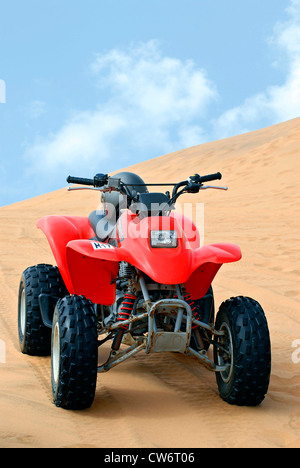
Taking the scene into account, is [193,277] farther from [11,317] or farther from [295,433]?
[11,317]

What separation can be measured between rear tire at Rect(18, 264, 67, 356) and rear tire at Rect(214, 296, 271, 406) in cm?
172

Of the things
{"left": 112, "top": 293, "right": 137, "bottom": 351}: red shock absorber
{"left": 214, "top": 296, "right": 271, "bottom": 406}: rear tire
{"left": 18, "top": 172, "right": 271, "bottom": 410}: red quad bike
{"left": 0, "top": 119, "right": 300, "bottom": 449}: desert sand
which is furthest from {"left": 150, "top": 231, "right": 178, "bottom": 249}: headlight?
{"left": 0, "top": 119, "right": 300, "bottom": 449}: desert sand

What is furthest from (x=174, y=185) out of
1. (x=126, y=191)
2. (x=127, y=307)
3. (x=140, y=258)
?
(x=127, y=307)

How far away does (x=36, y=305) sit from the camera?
17.2ft

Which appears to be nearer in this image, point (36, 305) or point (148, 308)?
point (148, 308)

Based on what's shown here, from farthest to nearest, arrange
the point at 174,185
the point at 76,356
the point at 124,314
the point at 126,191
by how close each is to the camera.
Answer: the point at 174,185
the point at 126,191
the point at 124,314
the point at 76,356

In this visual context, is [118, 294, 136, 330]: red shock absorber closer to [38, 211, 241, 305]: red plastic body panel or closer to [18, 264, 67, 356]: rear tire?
[38, 211, 241, 305]: red plastic body panel

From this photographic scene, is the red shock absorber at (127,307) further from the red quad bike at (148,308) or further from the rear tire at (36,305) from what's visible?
the rear tire at (36,305)

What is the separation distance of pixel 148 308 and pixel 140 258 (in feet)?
1.06

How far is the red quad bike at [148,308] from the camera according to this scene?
3.88m

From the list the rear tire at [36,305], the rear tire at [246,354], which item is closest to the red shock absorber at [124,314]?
the rear tire at [246,354]

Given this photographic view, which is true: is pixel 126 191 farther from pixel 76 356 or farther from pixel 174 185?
pixel 76 356

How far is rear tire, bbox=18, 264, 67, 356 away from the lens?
525cm

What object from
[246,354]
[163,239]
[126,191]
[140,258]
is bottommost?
[246,354]
